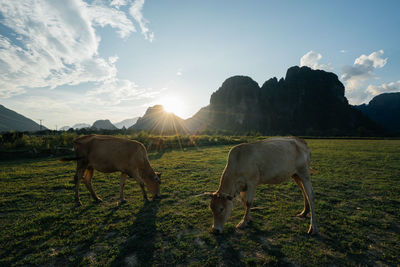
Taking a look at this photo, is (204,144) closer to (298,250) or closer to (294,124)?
(298,250)

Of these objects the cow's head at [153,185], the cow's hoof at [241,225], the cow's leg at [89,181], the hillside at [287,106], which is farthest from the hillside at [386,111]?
the cow's leg at [89,181]

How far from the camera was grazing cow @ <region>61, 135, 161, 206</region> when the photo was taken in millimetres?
6707

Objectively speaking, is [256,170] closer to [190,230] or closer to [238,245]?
[238,245]

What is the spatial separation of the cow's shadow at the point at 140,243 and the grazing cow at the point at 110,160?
1.52 meters

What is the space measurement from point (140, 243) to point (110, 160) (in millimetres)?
3558

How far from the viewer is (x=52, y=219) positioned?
5.43m

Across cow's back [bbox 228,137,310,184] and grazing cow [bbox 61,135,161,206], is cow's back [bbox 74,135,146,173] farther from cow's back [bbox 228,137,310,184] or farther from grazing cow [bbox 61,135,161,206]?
cow's back [bbox 228,137,310,184]

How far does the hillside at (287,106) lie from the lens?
449 ft

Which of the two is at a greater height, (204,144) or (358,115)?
(358,115)

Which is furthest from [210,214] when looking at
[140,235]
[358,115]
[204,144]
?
[358,115]

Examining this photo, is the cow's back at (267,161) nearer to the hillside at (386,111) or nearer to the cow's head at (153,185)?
the cow's head at (153,185)

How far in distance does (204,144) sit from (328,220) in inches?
1136

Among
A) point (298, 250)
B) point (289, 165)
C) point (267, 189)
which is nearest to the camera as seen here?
point (298, 250)

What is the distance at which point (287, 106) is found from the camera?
14875 centimetres
